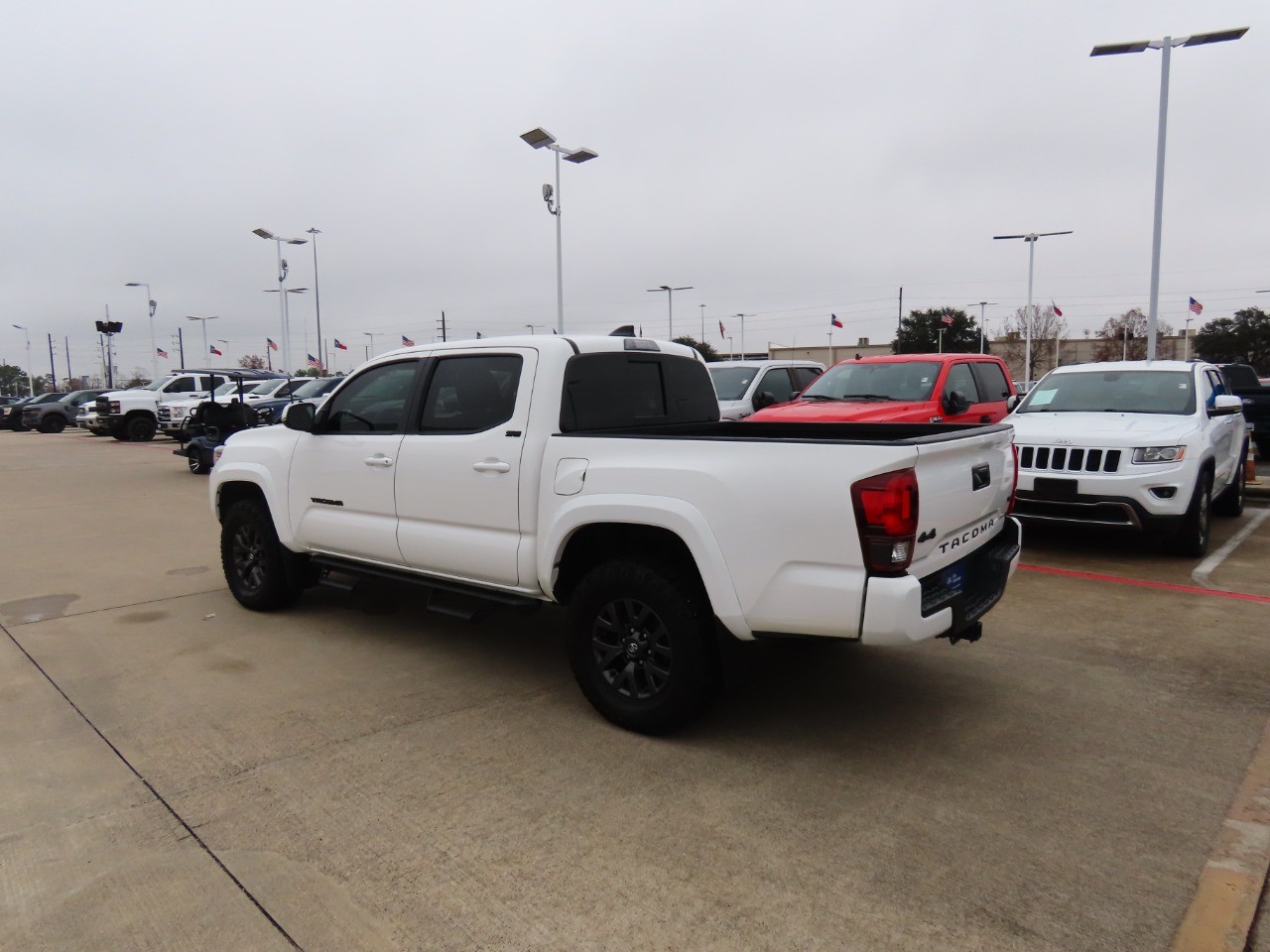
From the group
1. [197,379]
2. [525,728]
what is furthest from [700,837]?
[197,379]

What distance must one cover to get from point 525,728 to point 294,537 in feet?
7.92

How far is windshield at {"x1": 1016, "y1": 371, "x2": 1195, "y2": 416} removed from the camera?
8078 mm

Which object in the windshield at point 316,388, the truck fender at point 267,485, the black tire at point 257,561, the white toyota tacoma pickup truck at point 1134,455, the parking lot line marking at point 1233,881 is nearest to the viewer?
the parking lot line marking at point 1233,881

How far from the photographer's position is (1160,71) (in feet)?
49.4

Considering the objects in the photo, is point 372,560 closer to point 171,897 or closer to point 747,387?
point 171,897

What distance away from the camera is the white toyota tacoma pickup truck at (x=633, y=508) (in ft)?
10.5

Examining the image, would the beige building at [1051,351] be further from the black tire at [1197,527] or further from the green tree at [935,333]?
the black tire at [1197,527]

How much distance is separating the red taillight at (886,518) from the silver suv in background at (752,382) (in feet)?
31.8

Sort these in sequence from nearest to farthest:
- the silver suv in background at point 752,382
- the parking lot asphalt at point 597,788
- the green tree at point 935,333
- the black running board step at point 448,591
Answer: the parking lot asphalt at point 597,788 → the black running board step at point 448,591 → the silver suv in background at point 752,382 → the green tree at point 935,333

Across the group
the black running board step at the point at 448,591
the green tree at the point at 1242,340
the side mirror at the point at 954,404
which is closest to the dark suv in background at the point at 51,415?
the black running board step at the point at 448,591

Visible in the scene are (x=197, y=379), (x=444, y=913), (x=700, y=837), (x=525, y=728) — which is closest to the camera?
(x=444, y=913)

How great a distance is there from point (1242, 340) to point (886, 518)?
67958mm

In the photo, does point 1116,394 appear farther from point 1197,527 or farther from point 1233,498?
point 1233,498

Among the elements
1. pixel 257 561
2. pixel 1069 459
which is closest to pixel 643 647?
pixel 257 561
